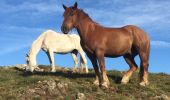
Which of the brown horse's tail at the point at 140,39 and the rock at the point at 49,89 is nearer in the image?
the rock at the point at 49,89

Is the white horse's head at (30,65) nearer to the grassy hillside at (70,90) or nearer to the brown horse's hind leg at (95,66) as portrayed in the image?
the grassy hillside at (70,90)

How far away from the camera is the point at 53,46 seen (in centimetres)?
2383

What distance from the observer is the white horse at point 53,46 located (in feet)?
74.1

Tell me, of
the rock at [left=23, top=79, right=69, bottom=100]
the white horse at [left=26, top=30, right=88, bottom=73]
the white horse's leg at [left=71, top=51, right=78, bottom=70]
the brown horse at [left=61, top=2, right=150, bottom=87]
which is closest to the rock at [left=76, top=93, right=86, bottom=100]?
the rock at [left=23, top=79, right=69, bottom=100]

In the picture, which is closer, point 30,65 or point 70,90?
point 70,90

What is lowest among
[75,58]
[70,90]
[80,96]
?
[80,96]

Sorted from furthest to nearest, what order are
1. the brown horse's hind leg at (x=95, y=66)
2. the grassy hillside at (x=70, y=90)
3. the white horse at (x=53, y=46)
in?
the white horse at (x=53, y=46) < the brown horse's hind leg at (x=95, y=66) < the grassy hillside at (x=70, y=90)

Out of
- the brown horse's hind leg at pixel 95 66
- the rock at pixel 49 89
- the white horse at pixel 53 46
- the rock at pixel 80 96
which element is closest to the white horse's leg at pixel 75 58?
the white horse at pixel 53 46

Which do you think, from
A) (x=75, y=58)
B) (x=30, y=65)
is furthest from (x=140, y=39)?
(x=75, y=58)

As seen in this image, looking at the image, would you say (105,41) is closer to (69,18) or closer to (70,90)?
(69,18)

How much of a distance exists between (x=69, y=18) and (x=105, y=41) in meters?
1.65

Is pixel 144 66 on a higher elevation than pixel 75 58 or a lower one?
lower

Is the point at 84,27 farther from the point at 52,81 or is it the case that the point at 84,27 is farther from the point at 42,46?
the point at 42,46

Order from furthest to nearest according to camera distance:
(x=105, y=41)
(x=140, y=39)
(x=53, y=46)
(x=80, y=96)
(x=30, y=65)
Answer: (x=53, y=46)
(x=30, y=65)
(x=140, y=39)
(x=105, y=41)
(x=80, y=96)
